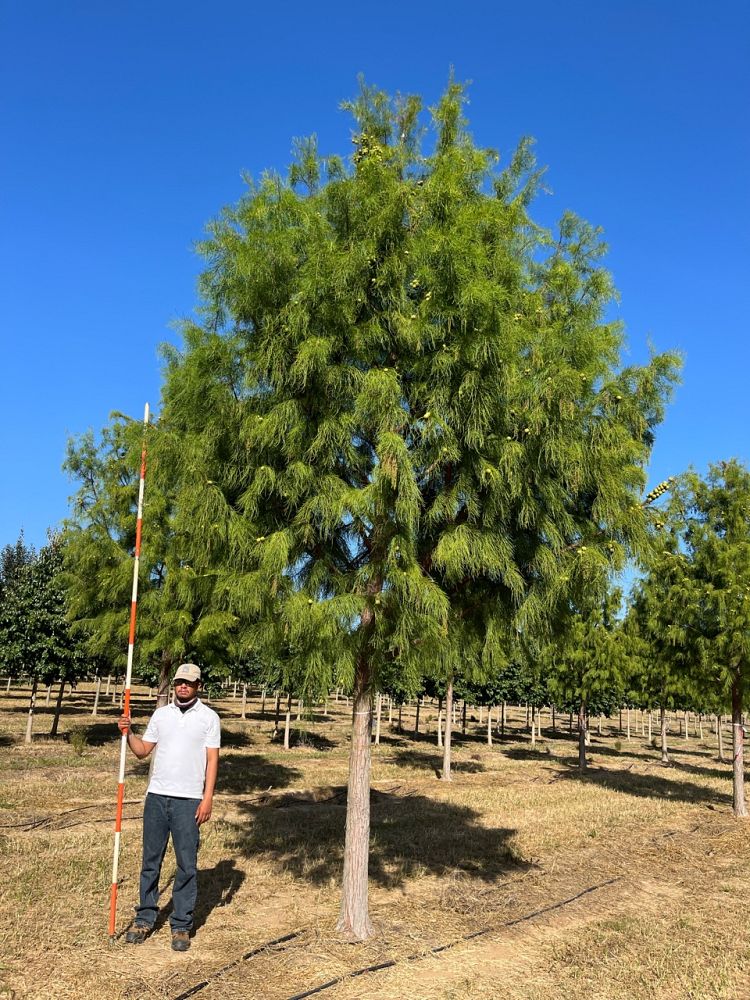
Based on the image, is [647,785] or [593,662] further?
[593,662]

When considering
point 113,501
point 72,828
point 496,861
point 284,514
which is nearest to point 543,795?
point 496,861

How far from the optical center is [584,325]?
7.21 m

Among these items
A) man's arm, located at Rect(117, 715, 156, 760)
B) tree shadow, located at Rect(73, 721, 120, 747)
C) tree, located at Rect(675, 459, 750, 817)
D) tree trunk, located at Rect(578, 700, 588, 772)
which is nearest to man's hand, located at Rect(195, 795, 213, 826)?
man's arm, located at Rect(117, 715, 156, 760)

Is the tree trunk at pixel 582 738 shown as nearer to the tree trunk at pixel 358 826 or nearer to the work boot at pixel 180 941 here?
the tree trunk at pixel 358 826

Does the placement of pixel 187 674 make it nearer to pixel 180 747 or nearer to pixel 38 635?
pixel 180 747

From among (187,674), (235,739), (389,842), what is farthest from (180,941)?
(235,739)

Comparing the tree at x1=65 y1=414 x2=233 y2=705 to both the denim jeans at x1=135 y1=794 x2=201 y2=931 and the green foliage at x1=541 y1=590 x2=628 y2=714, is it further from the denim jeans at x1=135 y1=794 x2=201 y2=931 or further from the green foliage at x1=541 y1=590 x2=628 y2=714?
the green foliage at x1=541 y1=590 x2=628 y2=714

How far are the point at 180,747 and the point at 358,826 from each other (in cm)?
202

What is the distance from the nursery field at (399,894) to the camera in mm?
5406

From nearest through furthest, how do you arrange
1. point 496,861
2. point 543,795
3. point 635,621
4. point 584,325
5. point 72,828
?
point 584,325 < point 496,861 < point 72,828 < point 543,795 < point 635,621

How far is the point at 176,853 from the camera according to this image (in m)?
5.81

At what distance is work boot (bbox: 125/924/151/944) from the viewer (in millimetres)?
5812

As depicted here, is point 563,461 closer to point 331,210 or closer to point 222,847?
point 331,210

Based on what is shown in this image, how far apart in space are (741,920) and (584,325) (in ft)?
22.1
